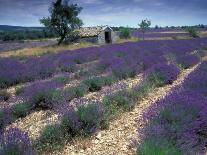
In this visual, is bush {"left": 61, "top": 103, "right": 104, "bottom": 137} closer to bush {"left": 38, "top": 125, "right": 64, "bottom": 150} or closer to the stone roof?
bush {"left": 38, "top": 125, "right": 64, "bottom": 150}

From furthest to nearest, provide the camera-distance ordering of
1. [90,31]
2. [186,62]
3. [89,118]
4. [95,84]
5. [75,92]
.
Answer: [90,31], [186,62], [95,84], [75,92], [89,118]

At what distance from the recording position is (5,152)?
182 inches

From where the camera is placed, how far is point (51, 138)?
19.9 ft

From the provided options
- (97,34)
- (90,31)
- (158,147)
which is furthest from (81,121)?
(90,31)

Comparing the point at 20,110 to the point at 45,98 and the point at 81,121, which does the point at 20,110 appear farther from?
the point at 81,121

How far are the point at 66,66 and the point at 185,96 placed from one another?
35.4ft

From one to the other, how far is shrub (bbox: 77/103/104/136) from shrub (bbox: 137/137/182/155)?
1.84 metres

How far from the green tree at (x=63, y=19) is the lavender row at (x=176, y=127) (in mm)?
34362

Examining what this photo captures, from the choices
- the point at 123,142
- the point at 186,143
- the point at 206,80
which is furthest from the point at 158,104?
the point at 206,80

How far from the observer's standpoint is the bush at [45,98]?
9234mm

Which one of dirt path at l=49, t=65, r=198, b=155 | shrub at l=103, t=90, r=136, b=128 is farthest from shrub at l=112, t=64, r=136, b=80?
dirt path at l=49, t=65, r=198, b=155

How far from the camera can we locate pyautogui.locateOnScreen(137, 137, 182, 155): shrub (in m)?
4.47

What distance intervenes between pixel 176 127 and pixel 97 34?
35402 mm

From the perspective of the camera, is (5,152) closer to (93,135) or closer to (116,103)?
(93,135)
